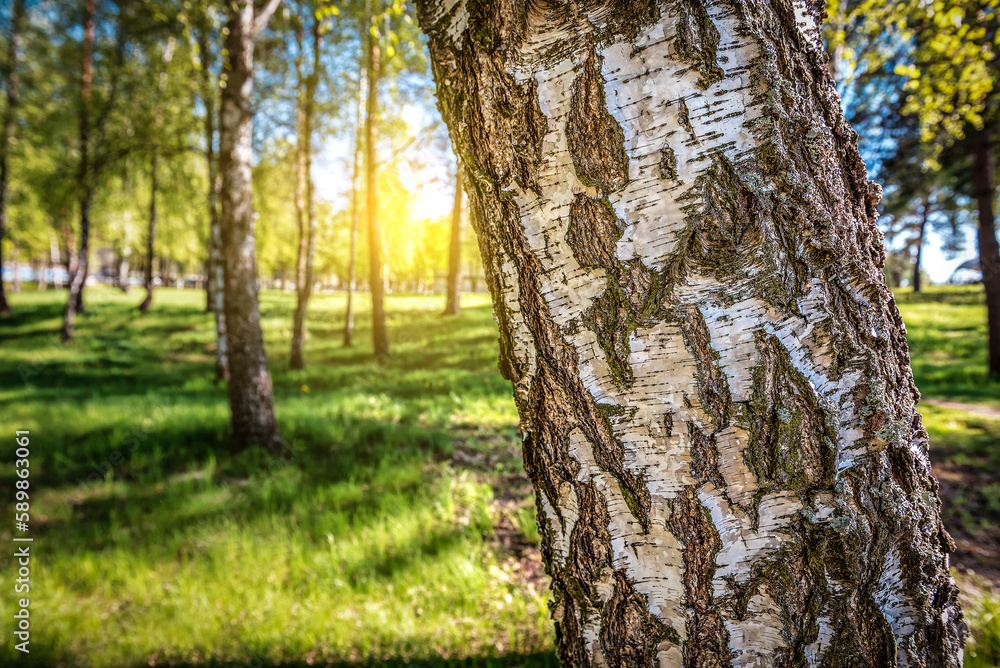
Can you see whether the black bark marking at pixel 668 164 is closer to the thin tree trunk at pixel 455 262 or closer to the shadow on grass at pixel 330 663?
the shadow on grass at pixel 330 663

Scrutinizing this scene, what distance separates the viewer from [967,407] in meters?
6.01

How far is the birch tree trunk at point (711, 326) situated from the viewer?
0.65 metres

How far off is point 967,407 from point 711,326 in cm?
837

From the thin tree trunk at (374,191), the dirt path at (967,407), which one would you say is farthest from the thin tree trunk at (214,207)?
the dirt path at (967,407)

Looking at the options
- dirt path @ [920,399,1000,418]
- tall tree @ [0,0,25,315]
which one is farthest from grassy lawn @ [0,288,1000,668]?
tall tree @ [0,0,25,315]

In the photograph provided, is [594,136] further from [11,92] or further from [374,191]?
[11,92]

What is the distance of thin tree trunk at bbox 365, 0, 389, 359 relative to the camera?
7.51 meters

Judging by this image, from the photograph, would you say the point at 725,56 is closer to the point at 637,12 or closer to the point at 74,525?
the point at 637,12

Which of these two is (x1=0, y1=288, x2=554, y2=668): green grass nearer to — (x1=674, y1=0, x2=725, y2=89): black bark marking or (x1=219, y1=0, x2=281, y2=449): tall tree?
(x1=219, y1=0, x2=281, y2=449): tall tree

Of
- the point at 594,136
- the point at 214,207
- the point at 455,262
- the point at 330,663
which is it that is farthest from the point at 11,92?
the point at 594,136

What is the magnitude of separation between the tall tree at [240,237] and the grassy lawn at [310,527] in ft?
1.77

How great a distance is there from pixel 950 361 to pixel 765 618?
12191 millimetres

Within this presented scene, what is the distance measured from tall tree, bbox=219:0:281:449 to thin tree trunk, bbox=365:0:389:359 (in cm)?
347

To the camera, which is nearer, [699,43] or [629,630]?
[699,43]
